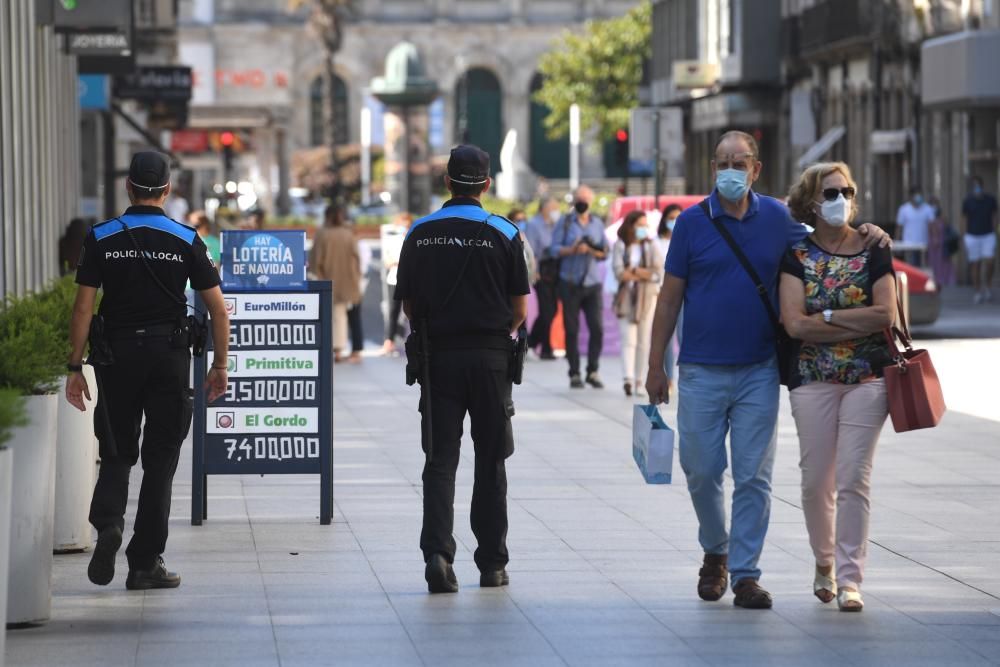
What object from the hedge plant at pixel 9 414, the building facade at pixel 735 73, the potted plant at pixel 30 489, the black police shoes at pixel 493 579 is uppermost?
the building facade at pixel 735 73

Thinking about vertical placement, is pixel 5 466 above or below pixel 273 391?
above

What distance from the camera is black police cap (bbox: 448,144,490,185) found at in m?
9.55

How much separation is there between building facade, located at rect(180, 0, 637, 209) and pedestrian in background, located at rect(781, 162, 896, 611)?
89807 mm

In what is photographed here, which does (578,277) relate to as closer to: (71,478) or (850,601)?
(71,478)

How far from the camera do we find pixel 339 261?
24.5m

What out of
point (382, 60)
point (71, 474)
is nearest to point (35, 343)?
point (71, 474)

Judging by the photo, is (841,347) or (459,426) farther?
(459,426)

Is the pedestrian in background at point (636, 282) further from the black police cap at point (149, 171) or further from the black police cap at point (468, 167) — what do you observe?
the black police cap at point (149, 171)

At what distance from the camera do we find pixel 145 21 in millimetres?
39656

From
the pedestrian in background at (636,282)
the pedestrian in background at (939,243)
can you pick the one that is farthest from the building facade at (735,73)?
the pedestrian in background at (636,282)

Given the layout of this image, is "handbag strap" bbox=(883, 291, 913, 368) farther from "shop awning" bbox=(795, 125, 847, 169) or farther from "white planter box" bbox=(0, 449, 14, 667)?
"shop awning" bbox=(795, 125, 847, 169)

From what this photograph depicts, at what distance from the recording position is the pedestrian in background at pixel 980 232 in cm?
3681

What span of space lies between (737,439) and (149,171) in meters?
2.58

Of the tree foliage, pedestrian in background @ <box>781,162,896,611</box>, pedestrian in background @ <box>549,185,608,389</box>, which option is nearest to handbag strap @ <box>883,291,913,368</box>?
pedestrian in background @ <box>781,162,896,611</box>
